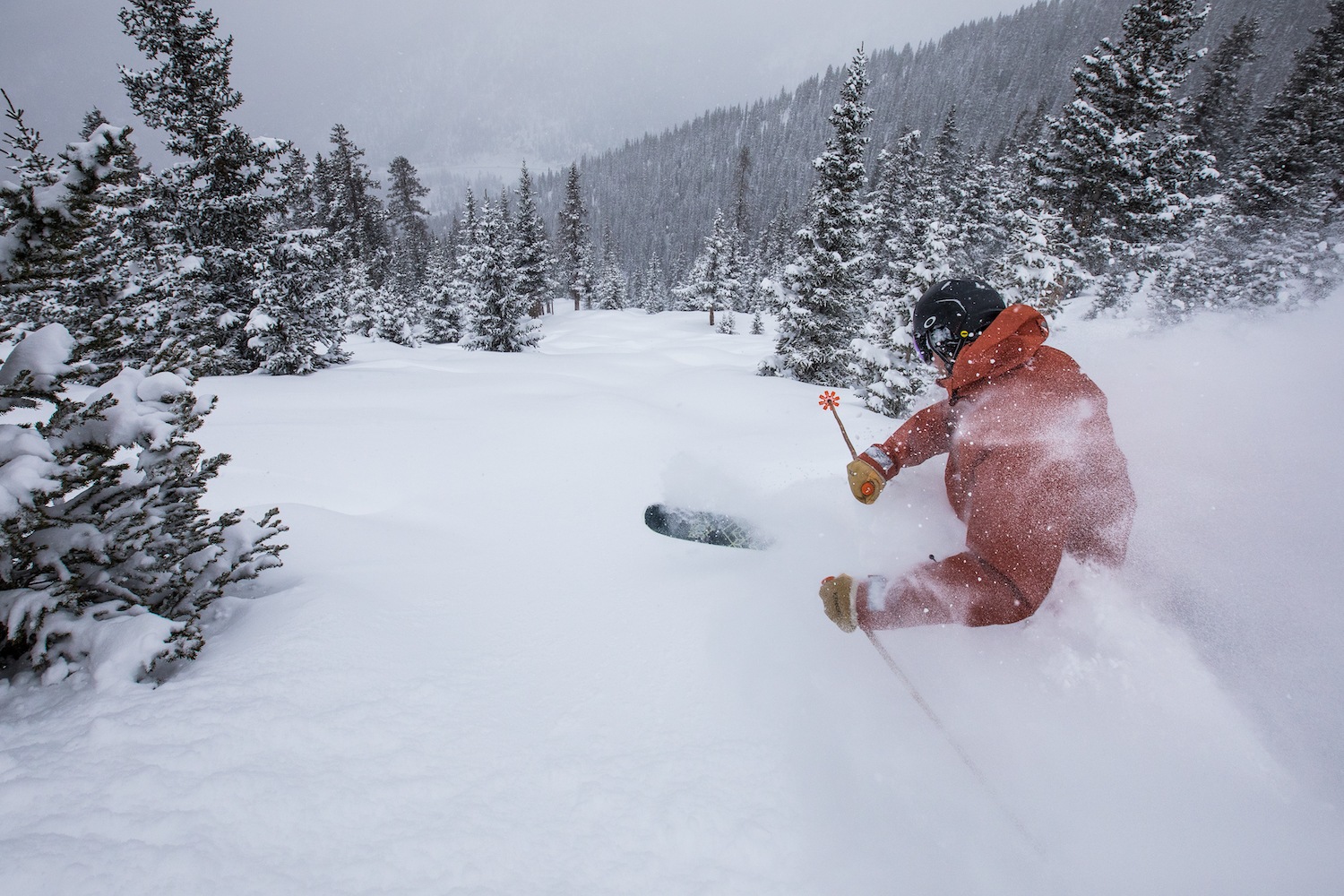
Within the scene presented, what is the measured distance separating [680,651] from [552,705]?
793 millimetres

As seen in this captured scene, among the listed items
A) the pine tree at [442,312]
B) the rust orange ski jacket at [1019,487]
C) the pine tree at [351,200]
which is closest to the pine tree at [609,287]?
the pine tree at [442,312]

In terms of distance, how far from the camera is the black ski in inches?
171

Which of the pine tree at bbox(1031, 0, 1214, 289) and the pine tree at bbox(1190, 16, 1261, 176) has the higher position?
the pine tree at bbox(1190, 16, 1261, 176)

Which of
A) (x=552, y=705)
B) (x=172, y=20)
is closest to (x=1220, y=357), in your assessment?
(x=552, y=705)

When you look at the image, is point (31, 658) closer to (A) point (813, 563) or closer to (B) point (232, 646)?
(B) point (232, 646)

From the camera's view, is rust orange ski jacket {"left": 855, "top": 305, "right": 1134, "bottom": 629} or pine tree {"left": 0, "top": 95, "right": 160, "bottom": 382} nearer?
pine tree {"left": 0, "top": 95, "right": 160, "bottom": 382}

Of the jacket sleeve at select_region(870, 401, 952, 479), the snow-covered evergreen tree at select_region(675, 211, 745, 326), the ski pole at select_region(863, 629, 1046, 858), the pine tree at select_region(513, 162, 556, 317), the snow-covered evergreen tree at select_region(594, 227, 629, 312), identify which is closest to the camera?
the ski pole at select_region(863, 629, 1046, 858)

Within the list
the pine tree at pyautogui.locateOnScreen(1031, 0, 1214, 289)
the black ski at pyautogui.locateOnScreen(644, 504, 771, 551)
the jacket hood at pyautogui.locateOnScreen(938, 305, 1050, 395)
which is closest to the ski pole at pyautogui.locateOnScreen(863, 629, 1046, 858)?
the jacket hood at pyautogui.locateOnScreen(938, 305, 1050, 395)

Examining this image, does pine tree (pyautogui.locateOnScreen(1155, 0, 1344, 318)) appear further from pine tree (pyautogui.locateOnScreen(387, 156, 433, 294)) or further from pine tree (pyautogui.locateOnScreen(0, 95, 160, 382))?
pine tree (pyautogui.locateOnScreen(387, 156, 433, 294))

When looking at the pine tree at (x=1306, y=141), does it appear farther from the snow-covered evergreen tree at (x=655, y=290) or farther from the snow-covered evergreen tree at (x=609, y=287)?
the snow-covered evergreen tree at (x=655, y=290)

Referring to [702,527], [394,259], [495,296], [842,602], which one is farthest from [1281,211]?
[394,259]

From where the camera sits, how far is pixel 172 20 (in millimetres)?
12297

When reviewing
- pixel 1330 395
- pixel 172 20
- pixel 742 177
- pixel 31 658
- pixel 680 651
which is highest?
pixel 742 177

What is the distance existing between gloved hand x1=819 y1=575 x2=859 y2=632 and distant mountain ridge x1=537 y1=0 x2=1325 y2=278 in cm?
8652
